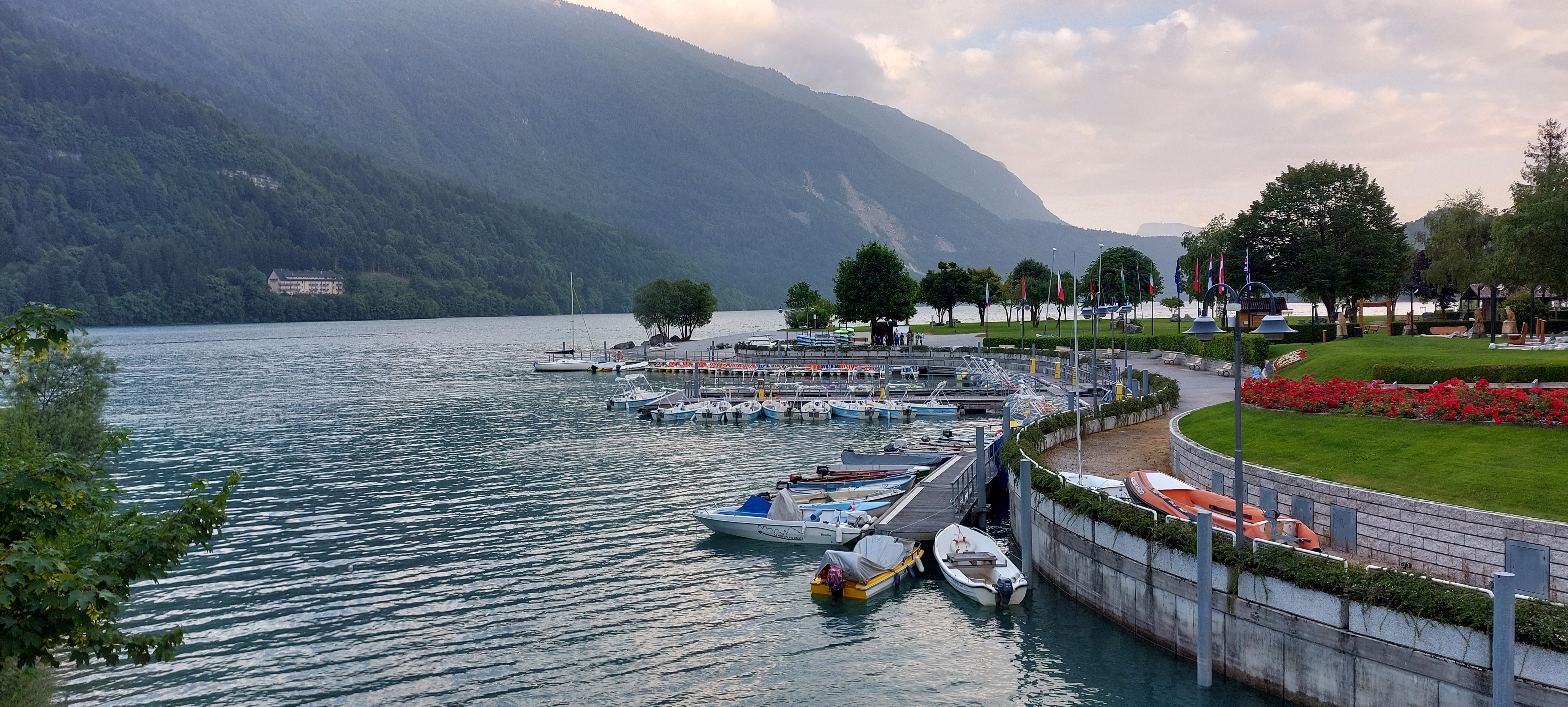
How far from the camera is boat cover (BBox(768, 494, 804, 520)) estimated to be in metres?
33.8

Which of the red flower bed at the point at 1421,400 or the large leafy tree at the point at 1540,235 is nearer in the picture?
the red flower bed at the point at 1421,400

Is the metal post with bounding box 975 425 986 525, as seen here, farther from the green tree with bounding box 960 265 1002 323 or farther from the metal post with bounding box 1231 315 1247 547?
the green tree with bounding box 960 265 1002 323

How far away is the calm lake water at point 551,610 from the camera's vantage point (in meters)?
21.0

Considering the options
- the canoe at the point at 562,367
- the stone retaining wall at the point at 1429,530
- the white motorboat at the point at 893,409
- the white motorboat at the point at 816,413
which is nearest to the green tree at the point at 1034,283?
the canoe at the point at 562,367

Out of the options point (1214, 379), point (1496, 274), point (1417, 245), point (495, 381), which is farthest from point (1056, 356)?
point (1417, 245)

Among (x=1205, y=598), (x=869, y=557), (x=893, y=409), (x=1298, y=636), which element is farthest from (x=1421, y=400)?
(x=893, y=409)

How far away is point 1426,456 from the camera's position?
77.0 feet

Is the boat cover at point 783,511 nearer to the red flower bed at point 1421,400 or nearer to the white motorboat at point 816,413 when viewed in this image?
the red flower bed at point 1421,400

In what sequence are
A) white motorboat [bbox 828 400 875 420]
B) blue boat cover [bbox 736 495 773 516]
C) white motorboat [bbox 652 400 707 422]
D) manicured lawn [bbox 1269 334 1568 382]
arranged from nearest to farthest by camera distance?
blue boat cover [bbox 736 495 773 516], manicured lawn [bbox 1269 334 1568 382], white motorboat [bbox 828 400 875 420], white motorboat [bbox 652 400 707 422]

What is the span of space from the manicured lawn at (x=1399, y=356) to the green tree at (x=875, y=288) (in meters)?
71.9

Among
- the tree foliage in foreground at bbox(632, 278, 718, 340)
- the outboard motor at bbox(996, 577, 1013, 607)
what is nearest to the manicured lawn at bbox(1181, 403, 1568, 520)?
the outboard motor at bbox(996, 577, 1013, 607)

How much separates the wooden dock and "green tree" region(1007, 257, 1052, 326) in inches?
4002

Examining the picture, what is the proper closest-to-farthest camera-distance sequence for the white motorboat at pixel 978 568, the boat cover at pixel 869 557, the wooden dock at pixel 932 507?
the white motorboat at pixel 978 568, the boat cover at pixel 869 557, the wooden dock at pixel 932 507

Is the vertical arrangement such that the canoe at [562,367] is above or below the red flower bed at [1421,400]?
below
